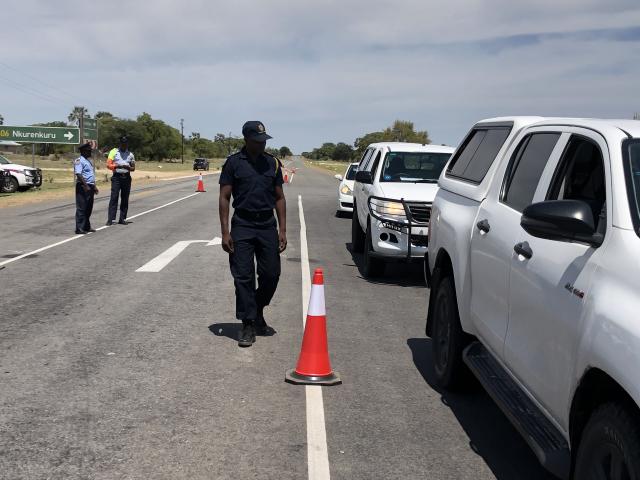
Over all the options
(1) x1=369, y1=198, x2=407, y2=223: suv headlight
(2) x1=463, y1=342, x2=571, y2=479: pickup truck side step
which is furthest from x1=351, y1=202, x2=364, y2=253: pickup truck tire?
(2) x1=463, y1=342, x2=571, y2=479: pickup truck side step

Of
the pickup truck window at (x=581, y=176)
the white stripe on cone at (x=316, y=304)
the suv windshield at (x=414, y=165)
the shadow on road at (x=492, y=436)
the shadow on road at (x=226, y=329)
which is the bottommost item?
the shadow on road at (x=226, y=329)

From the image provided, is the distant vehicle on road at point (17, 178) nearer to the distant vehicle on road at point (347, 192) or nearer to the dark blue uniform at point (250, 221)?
the distant vehicle on road at point (347, 192)

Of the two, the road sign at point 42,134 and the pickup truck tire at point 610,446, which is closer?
the pickup truck tire at point 610,446

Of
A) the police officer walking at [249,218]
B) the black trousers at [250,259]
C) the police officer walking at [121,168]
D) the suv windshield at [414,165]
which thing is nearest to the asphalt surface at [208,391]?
the black trousers at [250,259]

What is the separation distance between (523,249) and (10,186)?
3008 centimetres

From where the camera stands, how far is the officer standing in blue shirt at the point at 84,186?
14.3 metres

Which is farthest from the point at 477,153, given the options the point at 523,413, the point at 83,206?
the point at 83,206

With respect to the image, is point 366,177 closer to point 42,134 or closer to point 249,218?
point 249,218

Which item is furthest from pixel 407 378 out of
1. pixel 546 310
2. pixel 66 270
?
pixel 66 270

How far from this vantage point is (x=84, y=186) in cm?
1429

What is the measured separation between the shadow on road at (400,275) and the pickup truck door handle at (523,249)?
19.8 feet

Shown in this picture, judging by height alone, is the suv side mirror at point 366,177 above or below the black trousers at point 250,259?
above

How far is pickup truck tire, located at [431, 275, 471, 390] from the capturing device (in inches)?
199

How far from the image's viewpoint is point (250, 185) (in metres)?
6.37
